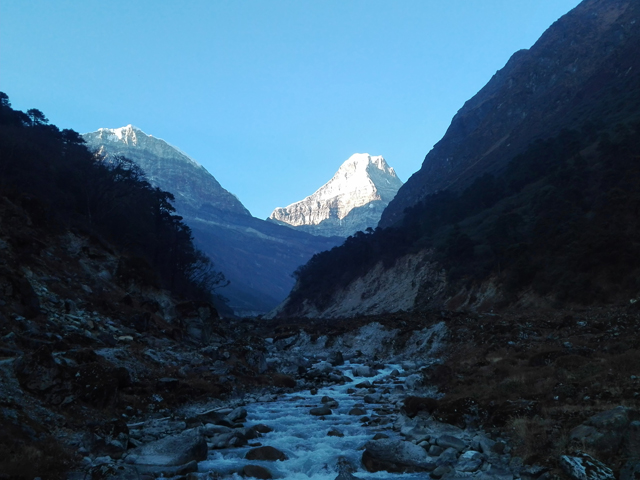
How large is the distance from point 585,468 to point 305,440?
8.93 metres

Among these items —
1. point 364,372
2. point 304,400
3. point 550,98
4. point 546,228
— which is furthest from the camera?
point 550,98

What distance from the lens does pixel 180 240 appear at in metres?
68.1

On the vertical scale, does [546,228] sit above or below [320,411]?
above

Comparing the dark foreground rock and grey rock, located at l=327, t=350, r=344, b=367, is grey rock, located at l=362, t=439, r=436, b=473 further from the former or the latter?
grey rock, located at l=327, t=350, r=344, b=367

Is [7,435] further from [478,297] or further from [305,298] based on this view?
[305,298]

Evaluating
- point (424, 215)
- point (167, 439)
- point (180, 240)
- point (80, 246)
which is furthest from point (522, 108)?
point (167, 439)

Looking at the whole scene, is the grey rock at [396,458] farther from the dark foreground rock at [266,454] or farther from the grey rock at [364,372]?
the grey rock at [364,372]

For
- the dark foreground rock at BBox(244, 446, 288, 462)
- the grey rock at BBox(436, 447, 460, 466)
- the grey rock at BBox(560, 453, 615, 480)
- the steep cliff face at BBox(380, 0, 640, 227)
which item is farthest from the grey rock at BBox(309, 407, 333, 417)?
the steep cliff face at BBox(380, 0, 640, 227)

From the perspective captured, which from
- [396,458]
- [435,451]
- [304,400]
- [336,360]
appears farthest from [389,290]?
[396,458]

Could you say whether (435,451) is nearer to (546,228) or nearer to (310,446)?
(310,446)

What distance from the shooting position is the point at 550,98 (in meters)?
121

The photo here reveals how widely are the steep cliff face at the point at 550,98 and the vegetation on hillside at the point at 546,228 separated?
13.9 metres

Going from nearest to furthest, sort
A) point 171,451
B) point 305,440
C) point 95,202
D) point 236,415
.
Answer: point 171,451
point 305,440
point 236,415
point 95,202

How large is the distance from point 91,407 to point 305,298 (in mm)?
97842
